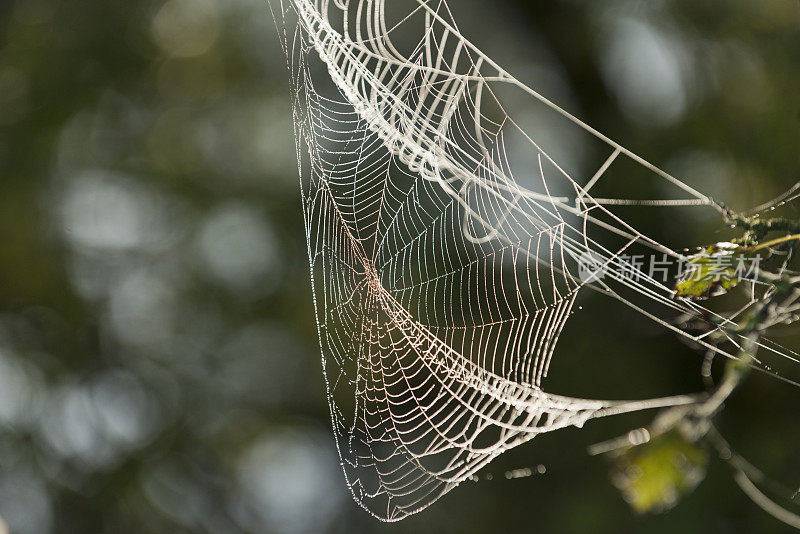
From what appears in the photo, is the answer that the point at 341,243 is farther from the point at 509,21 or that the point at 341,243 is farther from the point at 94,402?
the point at 94,402

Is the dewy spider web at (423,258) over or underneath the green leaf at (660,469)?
underneath

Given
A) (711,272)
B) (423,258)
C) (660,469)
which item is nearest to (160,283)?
(423,258)

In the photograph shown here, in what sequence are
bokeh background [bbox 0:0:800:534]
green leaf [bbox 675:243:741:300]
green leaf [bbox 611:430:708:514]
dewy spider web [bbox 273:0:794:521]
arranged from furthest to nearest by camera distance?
bokeh background [bbox 0:0:800:534], dewy spider web [bbox 273:0:794:521], green leaf [bbox 675:243:741:300], green leaf [bbox 611:430:708:514]

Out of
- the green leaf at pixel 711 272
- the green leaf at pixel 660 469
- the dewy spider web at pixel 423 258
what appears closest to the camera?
the green leaf at pixel 660 469

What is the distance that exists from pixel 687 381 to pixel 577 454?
42cm

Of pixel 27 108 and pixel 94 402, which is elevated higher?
pixel 27 108

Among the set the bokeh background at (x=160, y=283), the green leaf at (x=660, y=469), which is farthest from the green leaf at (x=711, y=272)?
the bokeh background at (x=160, y=283)


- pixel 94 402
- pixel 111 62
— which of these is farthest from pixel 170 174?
pixel 94 402

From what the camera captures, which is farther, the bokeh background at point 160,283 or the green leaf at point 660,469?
the bokeh background at point 160,283

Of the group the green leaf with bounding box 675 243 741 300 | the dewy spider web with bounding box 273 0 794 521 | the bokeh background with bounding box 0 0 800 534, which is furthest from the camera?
the bokeh background with bounding box 0 0 800 534

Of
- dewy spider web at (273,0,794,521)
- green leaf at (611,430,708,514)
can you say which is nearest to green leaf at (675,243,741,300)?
green leaf at (611,430,708,514)

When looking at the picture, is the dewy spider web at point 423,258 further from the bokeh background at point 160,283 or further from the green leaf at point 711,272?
the green leaf at point 711,272

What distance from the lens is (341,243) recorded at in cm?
142

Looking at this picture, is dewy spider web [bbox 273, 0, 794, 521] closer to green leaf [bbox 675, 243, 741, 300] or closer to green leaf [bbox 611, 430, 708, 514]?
green leaf [bbox 675, 243, 741, 300]
